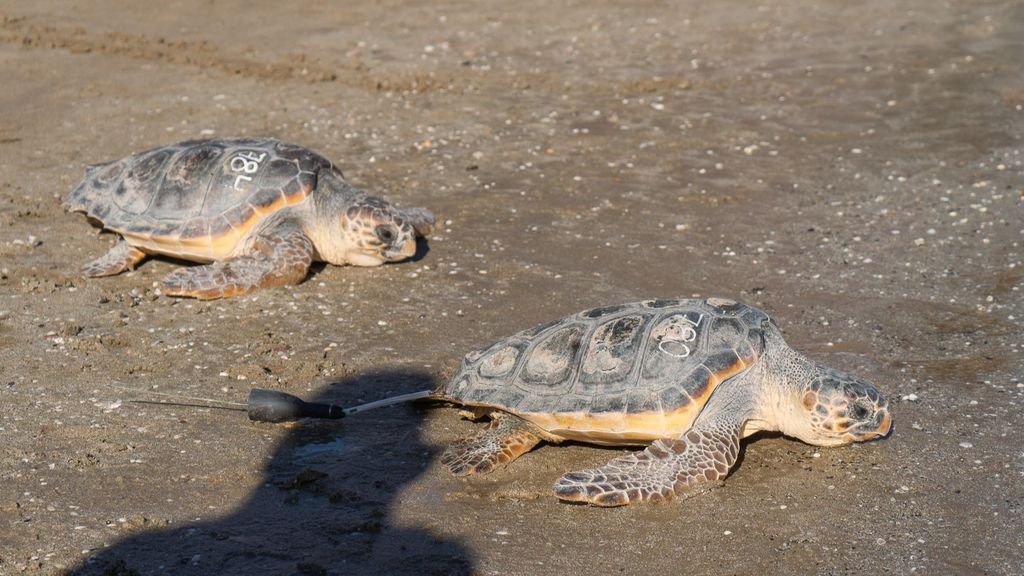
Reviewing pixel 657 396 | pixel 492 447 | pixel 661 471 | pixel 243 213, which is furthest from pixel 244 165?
pixel 661 471

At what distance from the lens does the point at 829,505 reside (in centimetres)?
456

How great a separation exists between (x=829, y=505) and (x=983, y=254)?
12.2 feet

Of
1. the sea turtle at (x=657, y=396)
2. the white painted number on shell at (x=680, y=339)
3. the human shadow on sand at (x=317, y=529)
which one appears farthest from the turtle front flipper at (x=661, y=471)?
the human shadow on sand at (x=317, y=529)

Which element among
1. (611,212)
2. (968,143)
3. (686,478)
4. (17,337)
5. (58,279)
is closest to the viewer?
(686,478)

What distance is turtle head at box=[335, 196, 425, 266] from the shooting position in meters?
7.30

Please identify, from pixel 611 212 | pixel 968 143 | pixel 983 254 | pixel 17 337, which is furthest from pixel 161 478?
pixel 968 143

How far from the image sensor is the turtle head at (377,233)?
730 cm

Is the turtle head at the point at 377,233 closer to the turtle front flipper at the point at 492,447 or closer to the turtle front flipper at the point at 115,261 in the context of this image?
the turtle front flipper at the point at 115,261

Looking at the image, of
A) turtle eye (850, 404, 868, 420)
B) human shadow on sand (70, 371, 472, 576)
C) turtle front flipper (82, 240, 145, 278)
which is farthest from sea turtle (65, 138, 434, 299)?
turtle eye (850, 404, 868, 420)

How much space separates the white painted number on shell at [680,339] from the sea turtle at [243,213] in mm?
2927

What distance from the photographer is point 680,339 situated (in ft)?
15.8

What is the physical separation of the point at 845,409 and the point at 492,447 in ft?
5.35

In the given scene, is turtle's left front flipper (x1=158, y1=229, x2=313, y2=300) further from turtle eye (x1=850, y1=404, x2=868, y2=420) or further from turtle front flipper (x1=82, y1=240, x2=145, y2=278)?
turtle eye (x1=850, y1=404, x2=868, y2=420)

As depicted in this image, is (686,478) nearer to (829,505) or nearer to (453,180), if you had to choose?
(829,505)
